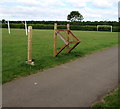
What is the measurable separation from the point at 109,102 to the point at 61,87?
5.06 feet

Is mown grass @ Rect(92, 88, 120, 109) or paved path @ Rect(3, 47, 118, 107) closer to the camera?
mown grass @ Rect(92, 88, 120, 109)

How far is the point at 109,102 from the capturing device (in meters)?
4.63

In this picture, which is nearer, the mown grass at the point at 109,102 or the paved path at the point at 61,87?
the mown grass at the point at 109,102

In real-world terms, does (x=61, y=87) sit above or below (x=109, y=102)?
above

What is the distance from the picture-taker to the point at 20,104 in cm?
457

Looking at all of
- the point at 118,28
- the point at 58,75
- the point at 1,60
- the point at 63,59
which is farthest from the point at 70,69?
the point at 118,28

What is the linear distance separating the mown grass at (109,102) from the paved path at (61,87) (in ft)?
0.69

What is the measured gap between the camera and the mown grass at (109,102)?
440 centimetres

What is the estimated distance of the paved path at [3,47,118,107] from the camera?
473 centimetres

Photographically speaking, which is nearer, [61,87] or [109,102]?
[109,102]

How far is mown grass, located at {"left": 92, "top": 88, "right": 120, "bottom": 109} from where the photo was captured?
173 inches

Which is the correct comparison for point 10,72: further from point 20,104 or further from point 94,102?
point 94,102

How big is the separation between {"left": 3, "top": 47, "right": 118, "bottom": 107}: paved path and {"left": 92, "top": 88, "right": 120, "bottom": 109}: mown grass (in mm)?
Result: 211

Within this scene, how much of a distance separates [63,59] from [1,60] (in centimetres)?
277
